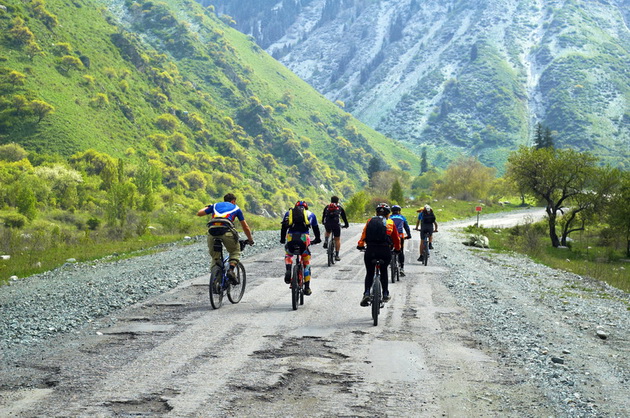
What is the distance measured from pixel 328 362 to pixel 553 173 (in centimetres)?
3805

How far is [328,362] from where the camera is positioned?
7.88 metres

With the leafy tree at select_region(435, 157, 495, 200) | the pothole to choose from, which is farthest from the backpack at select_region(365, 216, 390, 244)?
the leafy tree at select_region(435, 157, 495, 200)

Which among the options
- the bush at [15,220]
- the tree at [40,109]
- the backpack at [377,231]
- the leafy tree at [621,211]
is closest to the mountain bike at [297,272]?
the backpack at [377,231]

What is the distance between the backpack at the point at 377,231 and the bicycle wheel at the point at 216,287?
10.3 ft

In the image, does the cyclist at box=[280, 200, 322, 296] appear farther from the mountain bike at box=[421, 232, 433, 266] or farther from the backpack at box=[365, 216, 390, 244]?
the mountain bike at box=[421, 232, 433, 266]

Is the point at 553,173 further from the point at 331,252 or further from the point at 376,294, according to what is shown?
the point at 376,294

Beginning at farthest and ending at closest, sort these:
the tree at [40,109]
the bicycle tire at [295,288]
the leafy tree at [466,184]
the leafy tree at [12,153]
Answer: the leafy tree at [466,184] < the tree at [40,109] < the leafy tree at [12,153] < the bicycle tire at [295,288]

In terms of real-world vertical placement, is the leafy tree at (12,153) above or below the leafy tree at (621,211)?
above

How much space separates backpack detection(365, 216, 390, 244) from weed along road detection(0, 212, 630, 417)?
1.58 metres

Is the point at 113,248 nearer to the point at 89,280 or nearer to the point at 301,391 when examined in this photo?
the point at 89,280

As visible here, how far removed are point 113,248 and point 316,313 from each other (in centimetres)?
2180

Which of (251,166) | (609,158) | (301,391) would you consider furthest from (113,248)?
(609,158)

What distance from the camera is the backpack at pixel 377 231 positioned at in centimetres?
1050

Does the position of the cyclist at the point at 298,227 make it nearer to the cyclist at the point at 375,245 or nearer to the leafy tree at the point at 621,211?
the cyclist at the point at 375,245
